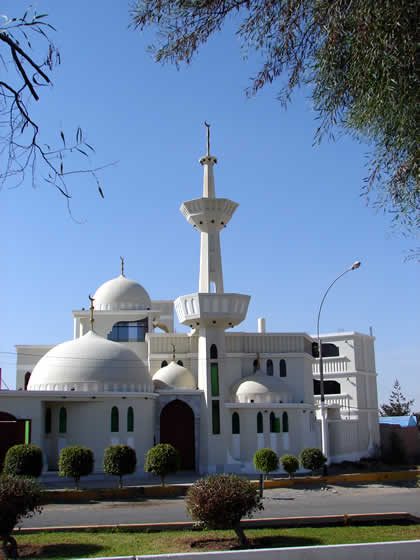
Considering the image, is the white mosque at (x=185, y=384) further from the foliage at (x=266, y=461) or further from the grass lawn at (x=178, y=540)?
the grass lawn at (x=178, y=540)

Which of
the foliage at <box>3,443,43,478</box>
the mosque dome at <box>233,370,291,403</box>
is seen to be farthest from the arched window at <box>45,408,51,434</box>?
the mosque dome at <box>233,370,291,403</box>

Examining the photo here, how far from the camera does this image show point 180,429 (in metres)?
28.7

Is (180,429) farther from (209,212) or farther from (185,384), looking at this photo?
(209,212)

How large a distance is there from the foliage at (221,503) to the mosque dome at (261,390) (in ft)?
58.3

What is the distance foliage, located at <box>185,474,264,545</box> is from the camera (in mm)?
10875

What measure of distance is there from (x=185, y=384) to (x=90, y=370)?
191 inches

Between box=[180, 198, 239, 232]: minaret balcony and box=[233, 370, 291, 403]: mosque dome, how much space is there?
7495 mm

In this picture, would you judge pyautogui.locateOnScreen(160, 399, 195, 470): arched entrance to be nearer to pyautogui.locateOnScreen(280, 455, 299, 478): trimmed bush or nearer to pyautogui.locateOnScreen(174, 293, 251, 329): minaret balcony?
pyautogui.locateOnScreen(174, 293, 251, 329): minaret balcony

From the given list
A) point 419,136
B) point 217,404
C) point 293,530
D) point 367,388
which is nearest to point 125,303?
point 217,404

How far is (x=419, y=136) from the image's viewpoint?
33.6 feet

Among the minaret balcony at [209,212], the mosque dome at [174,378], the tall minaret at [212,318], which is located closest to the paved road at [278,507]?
the tall minaret at [212,318]

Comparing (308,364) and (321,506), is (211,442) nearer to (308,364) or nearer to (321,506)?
(308,364)

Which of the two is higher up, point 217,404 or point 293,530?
point 217,404

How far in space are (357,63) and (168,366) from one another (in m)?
22.1
